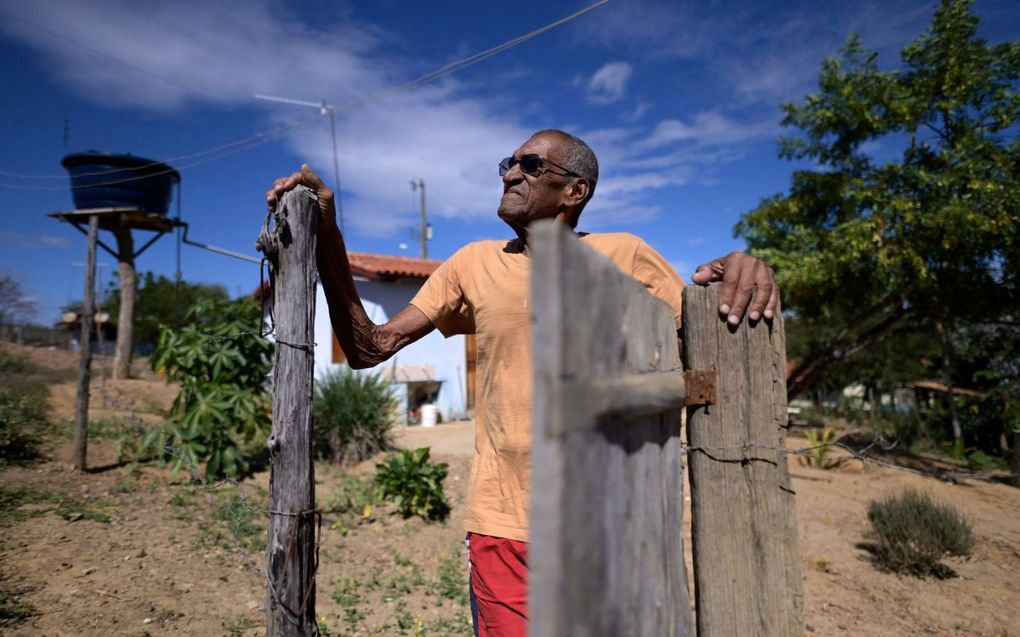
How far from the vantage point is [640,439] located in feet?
3.66

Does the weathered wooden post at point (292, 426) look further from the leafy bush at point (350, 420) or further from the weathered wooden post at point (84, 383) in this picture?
the leafy bush at point (350, 420)

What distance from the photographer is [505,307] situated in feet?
5.80

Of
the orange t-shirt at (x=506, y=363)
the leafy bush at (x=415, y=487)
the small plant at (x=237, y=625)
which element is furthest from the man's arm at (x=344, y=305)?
the leafy bush at (x=415, y=487)

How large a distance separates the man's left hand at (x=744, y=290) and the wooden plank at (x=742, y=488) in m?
0.03

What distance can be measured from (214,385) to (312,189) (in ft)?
16.9

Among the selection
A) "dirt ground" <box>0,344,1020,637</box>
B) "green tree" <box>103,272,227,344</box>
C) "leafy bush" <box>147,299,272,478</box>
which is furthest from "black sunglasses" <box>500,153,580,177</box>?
"green tree" <box>103,272,227,344</box>

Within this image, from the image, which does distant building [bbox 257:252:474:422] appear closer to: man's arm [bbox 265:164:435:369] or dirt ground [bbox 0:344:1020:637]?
dirt ground [bbox 0:344:1020:637]

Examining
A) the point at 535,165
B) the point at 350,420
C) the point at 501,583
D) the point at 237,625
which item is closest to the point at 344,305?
the point at 535,165

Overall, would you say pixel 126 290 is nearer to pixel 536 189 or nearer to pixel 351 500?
pixel 351 500

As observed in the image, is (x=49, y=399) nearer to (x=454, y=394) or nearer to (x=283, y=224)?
(x=454, y=394)

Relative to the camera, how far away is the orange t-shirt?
1.69 meters

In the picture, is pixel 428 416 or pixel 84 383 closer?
pixel 84 383

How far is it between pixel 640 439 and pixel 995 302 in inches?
399

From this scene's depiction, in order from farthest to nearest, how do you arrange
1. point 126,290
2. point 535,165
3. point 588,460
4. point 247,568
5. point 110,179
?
point 126,290
point 110,179
point 247,568
point 535,165
point 588,460
